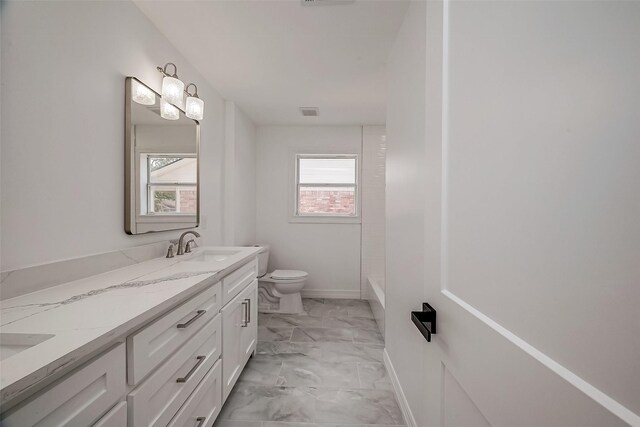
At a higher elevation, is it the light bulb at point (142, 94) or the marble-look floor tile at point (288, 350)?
the light bulb at point (142, 94)

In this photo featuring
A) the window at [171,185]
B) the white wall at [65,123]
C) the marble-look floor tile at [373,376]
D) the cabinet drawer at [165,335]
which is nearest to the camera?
the cabinet drawer at [165,335]

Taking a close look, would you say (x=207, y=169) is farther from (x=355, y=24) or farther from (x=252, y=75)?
(x=355, y=24)

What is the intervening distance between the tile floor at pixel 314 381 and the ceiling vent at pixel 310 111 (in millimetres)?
2402

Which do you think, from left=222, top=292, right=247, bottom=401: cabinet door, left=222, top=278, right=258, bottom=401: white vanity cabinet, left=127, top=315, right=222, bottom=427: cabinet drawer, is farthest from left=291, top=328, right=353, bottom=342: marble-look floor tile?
left=127, top=315, right=222, bottom=427: cabinet drawer

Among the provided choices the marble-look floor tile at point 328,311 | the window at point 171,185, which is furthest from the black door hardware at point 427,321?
the marble-look floor tile at point 328,311

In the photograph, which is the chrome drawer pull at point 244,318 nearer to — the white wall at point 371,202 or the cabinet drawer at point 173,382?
the cabinet drawer at point 173,382

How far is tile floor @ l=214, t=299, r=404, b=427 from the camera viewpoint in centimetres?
162

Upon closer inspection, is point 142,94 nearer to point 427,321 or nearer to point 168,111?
point 168,111

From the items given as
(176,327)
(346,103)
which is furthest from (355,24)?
(176,327)

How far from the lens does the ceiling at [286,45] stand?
162cm

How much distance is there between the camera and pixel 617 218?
301 millimetres

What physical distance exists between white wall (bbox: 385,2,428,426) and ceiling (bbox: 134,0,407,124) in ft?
0.74

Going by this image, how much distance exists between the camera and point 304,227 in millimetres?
3885

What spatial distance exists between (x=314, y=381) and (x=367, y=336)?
2.87 feet
